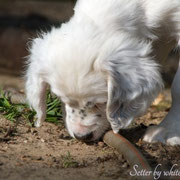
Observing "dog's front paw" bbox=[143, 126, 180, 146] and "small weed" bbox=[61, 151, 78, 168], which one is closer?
"small weed" bbox=[61, 151, 78, 168]

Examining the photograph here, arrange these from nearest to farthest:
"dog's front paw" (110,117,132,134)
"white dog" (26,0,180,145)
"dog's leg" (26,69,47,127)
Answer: "white dog" (26,0,180,145) → "dog's front paw" (110,117,132,134) → "dog's leg" (26,69,47,127)

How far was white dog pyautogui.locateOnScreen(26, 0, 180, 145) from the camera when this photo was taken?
14.7 ft

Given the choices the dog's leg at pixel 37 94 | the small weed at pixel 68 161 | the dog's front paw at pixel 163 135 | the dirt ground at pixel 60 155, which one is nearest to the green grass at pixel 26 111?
the dirt ground at pixel 60 155

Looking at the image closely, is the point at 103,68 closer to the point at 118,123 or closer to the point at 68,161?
the point at 118,123

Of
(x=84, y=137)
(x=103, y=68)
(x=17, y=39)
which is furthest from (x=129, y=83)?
(x=17, y=39)

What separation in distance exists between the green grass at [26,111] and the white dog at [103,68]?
424mm

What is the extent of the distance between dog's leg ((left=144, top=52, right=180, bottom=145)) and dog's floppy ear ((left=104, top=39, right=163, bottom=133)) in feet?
1.84

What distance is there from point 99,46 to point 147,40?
791 mm

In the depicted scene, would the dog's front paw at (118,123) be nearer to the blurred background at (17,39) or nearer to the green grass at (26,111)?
the green grass at (26,111)

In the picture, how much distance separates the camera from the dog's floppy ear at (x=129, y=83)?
4500 millimetres

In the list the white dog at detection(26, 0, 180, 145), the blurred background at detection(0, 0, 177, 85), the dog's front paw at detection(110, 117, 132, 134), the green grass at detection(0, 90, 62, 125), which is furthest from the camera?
the blurred background at detection(0, 0, 177, 85)

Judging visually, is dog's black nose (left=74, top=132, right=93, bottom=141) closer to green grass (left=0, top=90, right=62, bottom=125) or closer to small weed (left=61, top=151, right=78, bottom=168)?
small weed (left=61, top=151, right=78, bottom=168)

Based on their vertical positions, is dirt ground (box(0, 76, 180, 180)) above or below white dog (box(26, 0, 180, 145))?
below

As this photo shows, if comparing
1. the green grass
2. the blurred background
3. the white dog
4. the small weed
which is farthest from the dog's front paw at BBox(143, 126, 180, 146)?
the blurred background
